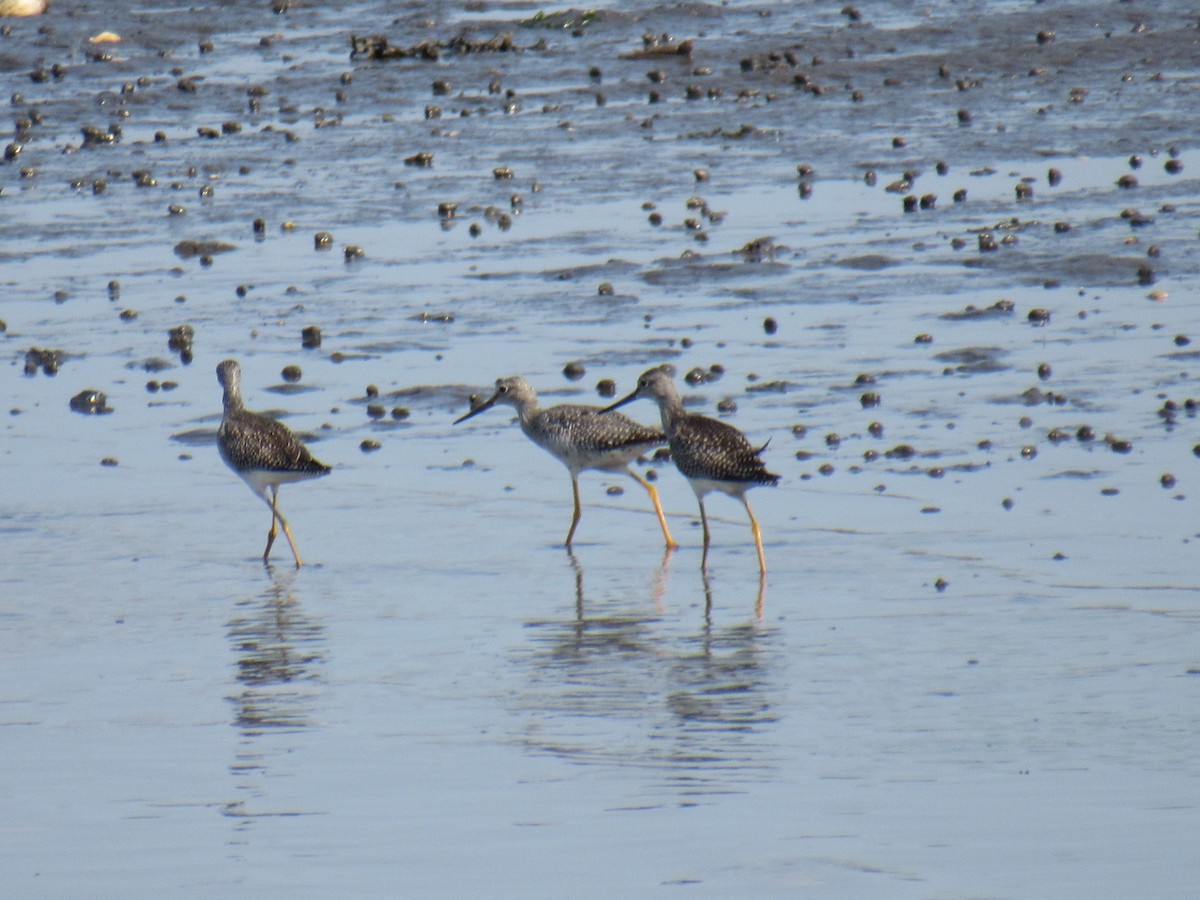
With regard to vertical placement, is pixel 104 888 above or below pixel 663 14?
below

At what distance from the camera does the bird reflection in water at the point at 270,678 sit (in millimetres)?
7168

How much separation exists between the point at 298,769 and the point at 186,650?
175cm

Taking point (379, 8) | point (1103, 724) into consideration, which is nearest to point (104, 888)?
point (1103, 724)

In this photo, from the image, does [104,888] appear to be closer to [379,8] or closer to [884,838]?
[884,838]

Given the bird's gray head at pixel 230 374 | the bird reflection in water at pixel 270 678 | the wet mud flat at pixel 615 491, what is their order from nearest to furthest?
the wet mud flat at pixel 615 491
the bird reflection in water at pixel 270 678
the bird's gray head at pixel 230 374

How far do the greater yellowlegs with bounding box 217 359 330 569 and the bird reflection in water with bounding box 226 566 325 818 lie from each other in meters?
0.78

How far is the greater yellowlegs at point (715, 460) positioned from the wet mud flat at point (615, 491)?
0.26m

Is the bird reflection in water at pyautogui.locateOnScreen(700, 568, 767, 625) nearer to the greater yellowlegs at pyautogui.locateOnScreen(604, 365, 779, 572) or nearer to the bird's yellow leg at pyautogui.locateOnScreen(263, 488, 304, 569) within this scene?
the greater yellowlegs at pyautogui.locateOnScreen(604, 365, 779, 572)

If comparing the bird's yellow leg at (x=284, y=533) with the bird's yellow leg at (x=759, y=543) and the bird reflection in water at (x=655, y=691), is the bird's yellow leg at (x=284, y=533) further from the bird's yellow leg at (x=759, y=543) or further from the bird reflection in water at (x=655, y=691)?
the bird's yellow leg at (x=759, y=543)

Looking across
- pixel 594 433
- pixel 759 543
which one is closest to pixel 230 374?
pixel 594 433

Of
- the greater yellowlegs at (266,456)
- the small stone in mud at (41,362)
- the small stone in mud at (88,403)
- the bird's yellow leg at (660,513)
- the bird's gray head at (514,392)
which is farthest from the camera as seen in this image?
the small stone in mud at (41,362)

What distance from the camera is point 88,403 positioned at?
13352 mm

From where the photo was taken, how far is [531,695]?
25.9 feet

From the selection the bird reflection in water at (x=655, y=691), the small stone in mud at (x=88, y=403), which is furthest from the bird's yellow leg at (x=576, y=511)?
the small stone in mud at (x=88, y=403)
